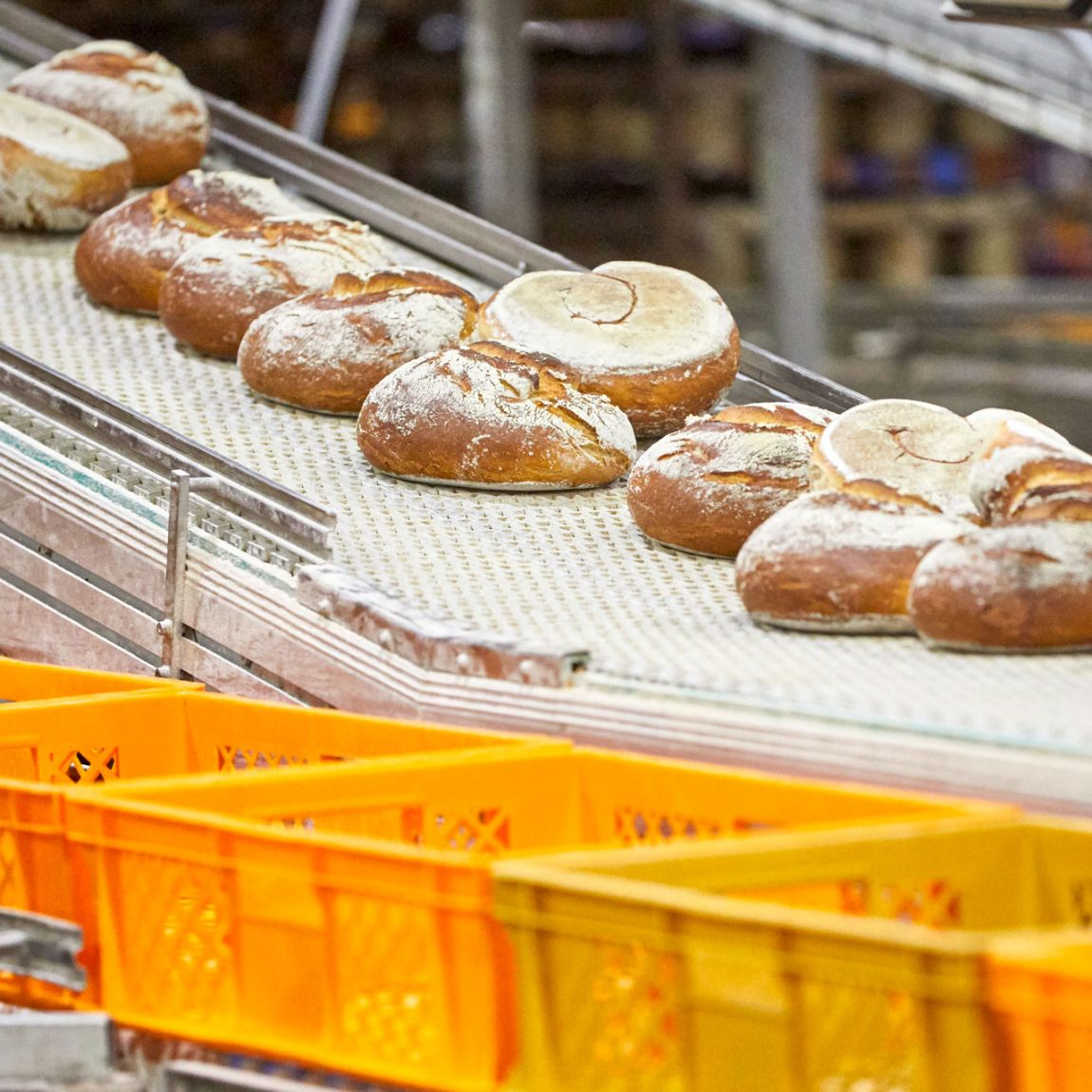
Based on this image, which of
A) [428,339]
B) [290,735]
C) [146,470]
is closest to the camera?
[290,735]

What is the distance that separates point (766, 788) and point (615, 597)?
609 mm

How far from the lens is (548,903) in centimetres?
126

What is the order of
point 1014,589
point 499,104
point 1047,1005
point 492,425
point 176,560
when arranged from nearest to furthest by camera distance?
point 1047,1005
point 1014,589
point 176,560
point 492,425
point 499,104

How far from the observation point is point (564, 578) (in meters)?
2.23

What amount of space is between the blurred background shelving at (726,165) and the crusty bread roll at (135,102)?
17.9 feet

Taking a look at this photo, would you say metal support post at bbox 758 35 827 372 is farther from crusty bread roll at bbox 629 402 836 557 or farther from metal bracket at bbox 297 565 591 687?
metal bracket at bbox 297 565 591 687

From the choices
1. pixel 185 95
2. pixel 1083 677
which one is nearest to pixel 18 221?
pixel 185 95

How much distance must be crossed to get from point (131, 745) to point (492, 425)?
716 millimetres

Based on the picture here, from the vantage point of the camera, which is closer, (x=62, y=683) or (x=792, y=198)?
(x=62, y=683)

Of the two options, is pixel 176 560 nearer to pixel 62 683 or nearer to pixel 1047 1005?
pixel 62 683

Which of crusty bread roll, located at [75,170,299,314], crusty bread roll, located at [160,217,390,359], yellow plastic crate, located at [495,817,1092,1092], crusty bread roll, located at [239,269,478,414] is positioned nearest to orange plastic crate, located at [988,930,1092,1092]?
yellow plastic crate, located at [495,817,1092,1092]

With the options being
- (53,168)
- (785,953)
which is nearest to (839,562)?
(785,953)

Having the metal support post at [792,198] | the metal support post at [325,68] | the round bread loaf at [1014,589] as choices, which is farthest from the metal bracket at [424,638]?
the metal support post at [792,198]

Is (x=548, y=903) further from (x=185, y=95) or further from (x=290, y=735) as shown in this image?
(x=185, y=95)
